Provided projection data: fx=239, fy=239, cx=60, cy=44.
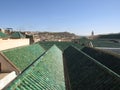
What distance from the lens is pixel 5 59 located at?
27562 mm

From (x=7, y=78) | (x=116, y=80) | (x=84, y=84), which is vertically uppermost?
(x=116, y=80)

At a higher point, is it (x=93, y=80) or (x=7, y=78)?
(x=93, y=80)

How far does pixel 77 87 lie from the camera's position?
1451 centimetres

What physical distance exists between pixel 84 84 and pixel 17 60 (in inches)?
641

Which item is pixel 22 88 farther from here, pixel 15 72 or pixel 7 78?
pixel 15 72

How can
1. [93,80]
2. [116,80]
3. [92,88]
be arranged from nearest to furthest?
[116,80] → [92,88] → [93,80]

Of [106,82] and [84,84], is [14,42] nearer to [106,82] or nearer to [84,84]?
[84,84]

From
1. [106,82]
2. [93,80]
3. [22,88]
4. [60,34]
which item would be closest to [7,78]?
[93,80]

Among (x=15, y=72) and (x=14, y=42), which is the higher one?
(x=14, y=42)

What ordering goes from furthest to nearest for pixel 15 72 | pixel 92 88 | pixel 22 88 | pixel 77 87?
1. pixel 15 72
2. pixel 77 87
3. pixel 92 88
4. pixel 22 88

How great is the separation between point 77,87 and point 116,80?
3.99m

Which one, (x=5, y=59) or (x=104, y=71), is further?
(x=5, y=59)

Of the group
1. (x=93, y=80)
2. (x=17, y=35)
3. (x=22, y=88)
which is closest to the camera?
(x=22, y=88)

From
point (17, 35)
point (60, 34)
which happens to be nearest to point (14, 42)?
point (17, 35)
